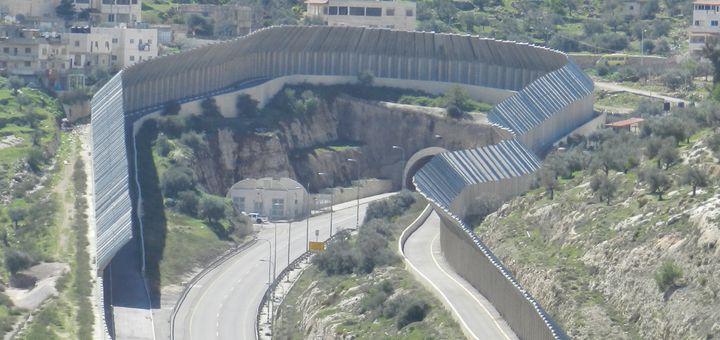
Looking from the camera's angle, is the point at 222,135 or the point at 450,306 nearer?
the point at 450,306

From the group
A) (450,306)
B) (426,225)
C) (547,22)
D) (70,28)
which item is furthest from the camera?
(547,22)

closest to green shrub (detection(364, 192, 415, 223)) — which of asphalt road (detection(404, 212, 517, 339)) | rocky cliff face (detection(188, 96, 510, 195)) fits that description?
asphalt road (detection(404, 212, 517, 339))

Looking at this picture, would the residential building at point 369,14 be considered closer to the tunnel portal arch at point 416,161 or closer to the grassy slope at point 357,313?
the tunnel portal arch at point 416,161

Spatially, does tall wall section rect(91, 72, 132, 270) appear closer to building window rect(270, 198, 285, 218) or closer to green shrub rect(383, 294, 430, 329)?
building window rect(270, 198, 285, 218)

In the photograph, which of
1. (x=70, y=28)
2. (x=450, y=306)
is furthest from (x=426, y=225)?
(x=70, y=28)

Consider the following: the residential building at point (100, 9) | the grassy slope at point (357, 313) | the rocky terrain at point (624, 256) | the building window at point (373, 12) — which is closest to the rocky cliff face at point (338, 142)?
the grassy slope at point (357, 313)

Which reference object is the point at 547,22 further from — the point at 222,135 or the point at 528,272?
the point at 528,272

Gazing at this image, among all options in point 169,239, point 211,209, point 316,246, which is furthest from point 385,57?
point 169,239
